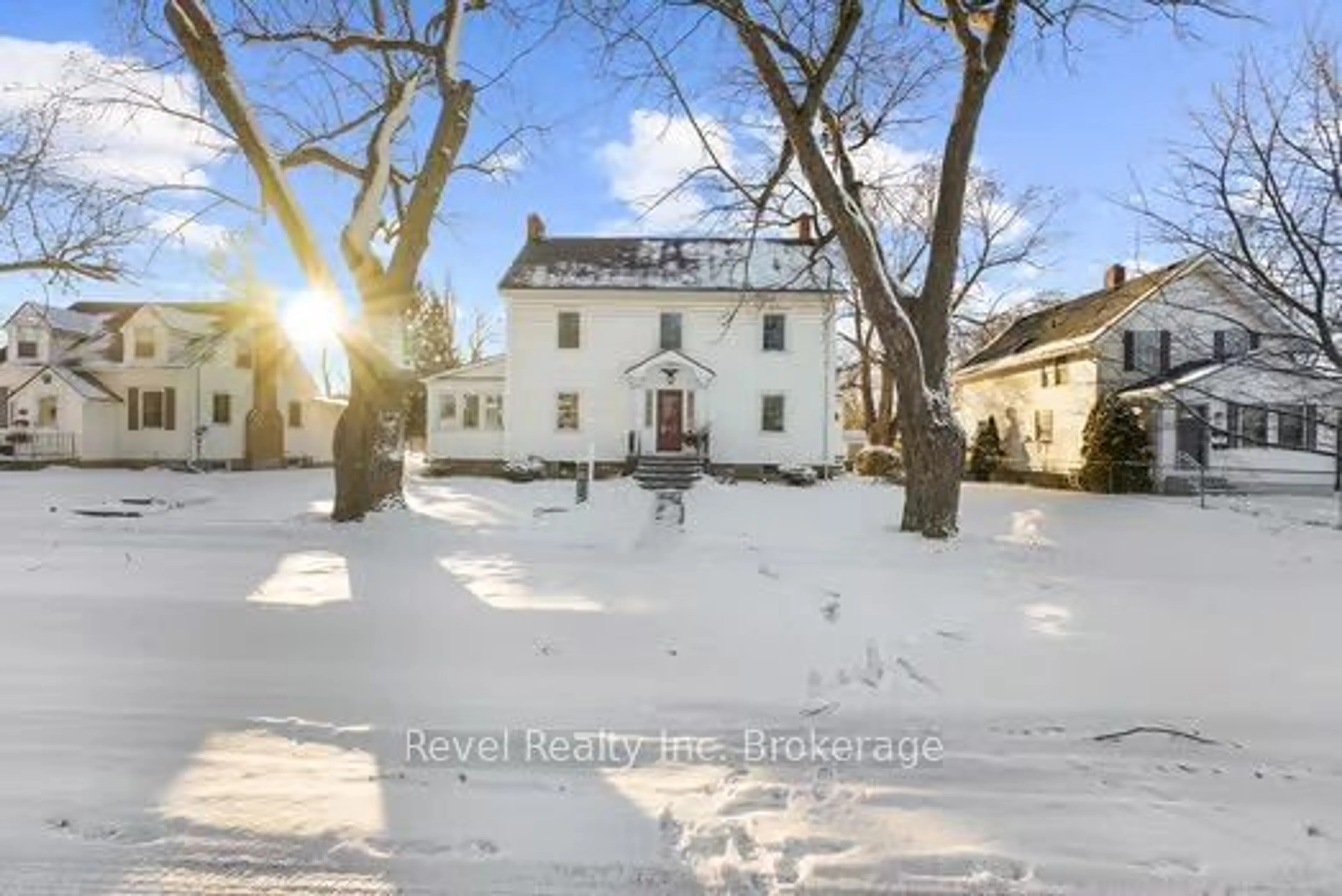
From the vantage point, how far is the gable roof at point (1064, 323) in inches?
1114

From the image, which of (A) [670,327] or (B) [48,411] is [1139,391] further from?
(B) [48,411]

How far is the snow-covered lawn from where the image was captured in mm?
3561

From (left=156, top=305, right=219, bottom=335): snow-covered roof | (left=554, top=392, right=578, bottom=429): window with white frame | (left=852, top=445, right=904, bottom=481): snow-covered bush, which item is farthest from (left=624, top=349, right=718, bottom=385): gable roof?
(left=156, top=305, right=219, bottom=335): snow-covered roof

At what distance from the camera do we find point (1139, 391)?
86.6 ft

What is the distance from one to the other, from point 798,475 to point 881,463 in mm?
4726

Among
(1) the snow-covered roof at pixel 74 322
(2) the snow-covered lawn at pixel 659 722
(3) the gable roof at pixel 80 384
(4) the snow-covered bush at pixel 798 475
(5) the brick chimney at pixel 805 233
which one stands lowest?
(2) the snow-covered lawn at pixel 659 722

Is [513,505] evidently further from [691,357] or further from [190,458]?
[190,458]

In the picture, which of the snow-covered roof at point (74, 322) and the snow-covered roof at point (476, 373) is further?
the snow-covered roof at point (74, 322)

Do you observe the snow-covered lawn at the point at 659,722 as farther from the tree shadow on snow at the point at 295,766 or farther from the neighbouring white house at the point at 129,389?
the neighbouring white house at the point at 129,389

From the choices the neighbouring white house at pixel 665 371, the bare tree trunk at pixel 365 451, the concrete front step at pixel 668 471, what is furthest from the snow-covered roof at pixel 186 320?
the bare tree trunk at pixel 365 451

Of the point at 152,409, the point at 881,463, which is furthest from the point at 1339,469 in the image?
the point at 152,409

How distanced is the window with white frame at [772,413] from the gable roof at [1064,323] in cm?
905

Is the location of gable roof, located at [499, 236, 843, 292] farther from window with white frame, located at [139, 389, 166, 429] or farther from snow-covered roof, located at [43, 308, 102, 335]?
snow-covered roof, located at [43, 308, 102, 335]

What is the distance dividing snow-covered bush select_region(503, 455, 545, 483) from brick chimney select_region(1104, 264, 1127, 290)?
67.8 ft
